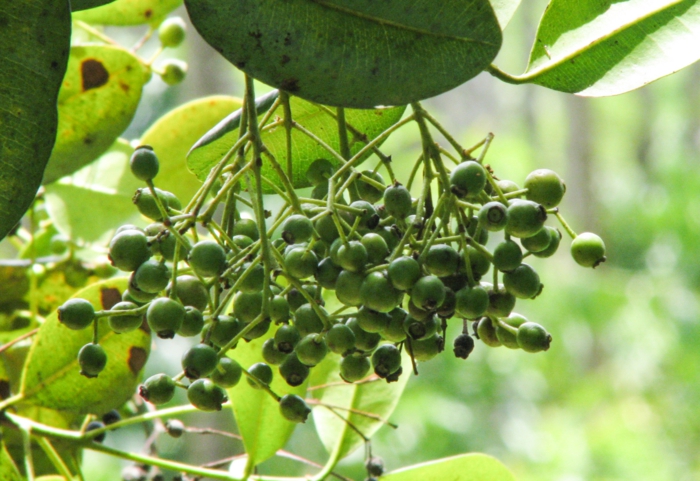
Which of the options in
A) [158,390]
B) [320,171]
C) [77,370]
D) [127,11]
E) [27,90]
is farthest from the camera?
[127,11]

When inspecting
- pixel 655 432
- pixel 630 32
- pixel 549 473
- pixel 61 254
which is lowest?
pixel 655 432

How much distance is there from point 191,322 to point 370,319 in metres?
0.15

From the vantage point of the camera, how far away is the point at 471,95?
34.7 feet

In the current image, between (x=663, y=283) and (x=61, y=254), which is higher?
(x=61, y=254)

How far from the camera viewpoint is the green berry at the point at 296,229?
0.61 m

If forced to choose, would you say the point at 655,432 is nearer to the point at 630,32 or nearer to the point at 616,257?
the point at 616,257

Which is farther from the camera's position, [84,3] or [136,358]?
[136,358]

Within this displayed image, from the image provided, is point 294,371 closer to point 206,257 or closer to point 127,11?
point 206,257

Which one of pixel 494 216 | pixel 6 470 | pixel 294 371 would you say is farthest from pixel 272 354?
pixel 6 470

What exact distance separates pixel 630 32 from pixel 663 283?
5669mm

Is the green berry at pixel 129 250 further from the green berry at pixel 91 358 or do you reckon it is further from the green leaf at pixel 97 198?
the green leaf at pixel 97 198

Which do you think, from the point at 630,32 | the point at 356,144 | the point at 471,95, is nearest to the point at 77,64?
the point at 356,144

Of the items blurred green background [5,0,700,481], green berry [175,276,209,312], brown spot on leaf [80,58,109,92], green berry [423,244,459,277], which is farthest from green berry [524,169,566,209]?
blurred green background [5,0,700,481]

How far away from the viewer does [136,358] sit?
2.75 feet
